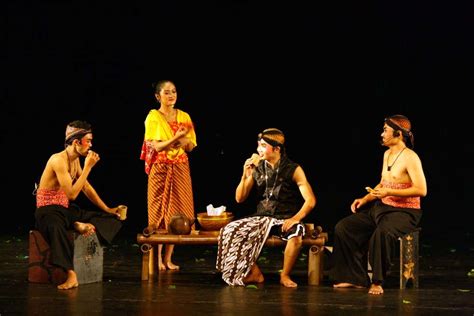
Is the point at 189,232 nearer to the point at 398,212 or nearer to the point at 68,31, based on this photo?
the point at 398,212

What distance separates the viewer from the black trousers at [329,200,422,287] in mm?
6547

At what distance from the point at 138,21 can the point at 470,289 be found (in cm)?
558

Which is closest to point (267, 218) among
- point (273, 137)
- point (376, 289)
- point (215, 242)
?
point (215, 242)

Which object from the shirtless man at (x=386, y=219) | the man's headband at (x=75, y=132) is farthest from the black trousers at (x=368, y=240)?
the man's headband at (x=75, y=132)

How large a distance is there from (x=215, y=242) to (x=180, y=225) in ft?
0.94

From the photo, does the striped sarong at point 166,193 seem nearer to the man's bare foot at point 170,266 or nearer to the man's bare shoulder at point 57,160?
the man's bare foot at point 170,266

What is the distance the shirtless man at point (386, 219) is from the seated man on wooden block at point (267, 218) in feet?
1.00

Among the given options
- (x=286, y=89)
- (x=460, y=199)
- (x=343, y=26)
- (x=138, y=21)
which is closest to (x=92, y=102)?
(x=138, y=21)

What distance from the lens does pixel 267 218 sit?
22.5 ft

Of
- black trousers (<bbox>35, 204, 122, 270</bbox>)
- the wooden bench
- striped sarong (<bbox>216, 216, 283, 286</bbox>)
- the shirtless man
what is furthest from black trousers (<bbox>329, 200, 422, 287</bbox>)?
black trousers (<bbox>35, 204, 122, 270</bbox>)

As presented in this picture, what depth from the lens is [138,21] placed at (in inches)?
429

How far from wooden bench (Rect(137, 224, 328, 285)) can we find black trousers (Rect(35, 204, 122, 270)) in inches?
10.4

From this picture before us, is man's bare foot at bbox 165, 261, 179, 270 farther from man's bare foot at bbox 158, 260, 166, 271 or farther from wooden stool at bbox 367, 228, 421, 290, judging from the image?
wooden stool at bbox 367, 228, 421, 290

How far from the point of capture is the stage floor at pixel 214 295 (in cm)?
568
